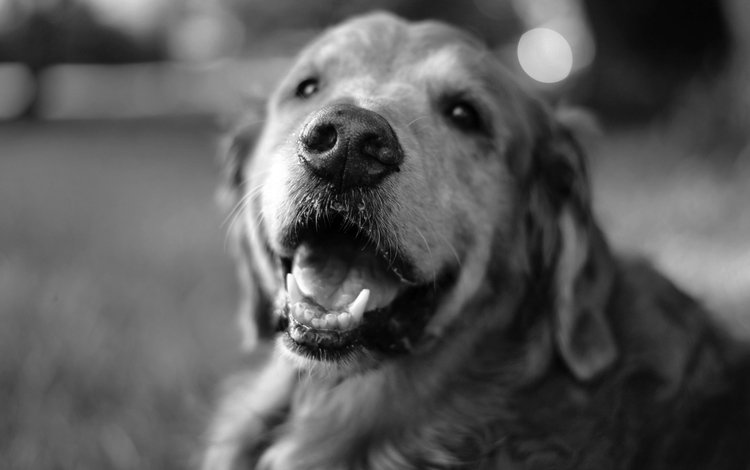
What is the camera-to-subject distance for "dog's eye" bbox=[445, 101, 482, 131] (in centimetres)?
309

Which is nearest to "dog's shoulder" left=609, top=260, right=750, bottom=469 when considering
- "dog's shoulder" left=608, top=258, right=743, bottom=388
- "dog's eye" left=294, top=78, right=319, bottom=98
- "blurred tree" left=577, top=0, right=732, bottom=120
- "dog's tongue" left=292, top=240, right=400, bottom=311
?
"dog's shoulder" left=608, top=258, right=743, bottom=388

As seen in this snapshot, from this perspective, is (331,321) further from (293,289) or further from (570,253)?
(570,253)

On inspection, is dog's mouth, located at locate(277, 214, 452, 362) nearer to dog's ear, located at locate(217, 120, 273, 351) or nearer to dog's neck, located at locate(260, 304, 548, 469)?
dog's neck, located at locate(260, 304, 548, 469)

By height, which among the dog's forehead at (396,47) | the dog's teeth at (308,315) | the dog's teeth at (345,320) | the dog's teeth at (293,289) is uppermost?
the dog's forehead at (396,47)

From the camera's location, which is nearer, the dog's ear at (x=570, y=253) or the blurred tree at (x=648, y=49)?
the dog's ear at (x=570, y=253)

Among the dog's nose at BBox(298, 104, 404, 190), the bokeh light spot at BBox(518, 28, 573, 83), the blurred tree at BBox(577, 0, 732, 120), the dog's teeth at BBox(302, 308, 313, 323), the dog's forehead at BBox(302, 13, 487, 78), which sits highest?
the bokeh light spot at BBox(518, 28, 573, 83)

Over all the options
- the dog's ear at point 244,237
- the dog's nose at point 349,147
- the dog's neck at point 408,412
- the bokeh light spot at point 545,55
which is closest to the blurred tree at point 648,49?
the bokeh light spot at point 545,55

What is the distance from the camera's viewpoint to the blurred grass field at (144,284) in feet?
11.2

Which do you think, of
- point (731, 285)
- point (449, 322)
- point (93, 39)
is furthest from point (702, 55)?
point (93, 39)

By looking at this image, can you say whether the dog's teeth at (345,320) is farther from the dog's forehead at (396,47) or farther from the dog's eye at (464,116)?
the dog's forehead at (396,47)

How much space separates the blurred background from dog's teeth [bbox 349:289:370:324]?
3.94ft

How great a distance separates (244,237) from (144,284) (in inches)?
86.9

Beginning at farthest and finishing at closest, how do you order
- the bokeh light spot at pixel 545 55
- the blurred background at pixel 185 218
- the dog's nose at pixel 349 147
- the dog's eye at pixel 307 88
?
1. the bokeh light spot at pixel 545 55
2. the blurred background at pixel 185 218
3. the dog's eye at pixel 307 88
4. the dog's nose at pixel 349 147

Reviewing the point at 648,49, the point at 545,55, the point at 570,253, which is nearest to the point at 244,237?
the point at 570,253
